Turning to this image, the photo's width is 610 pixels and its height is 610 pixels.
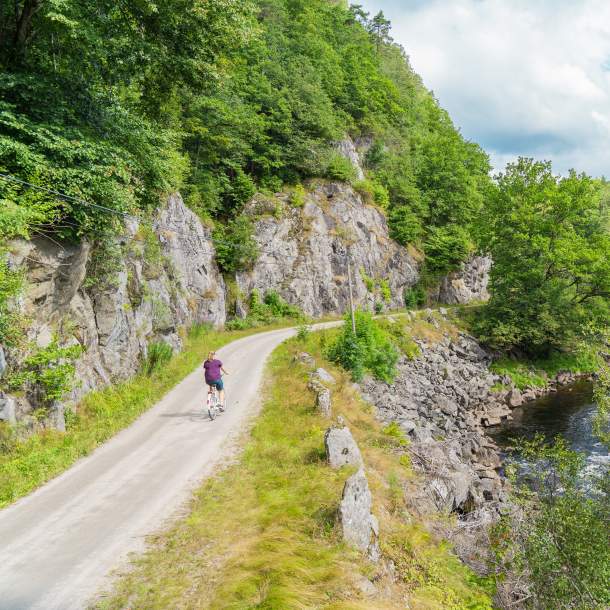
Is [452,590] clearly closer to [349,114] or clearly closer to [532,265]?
[532,265]

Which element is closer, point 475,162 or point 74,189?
point 74,189

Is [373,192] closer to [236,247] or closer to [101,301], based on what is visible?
[236,247]

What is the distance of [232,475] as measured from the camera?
827 centimetres

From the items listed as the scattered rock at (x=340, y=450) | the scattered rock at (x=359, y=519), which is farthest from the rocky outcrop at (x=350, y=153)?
the scattered rock at (x=359, y=519)

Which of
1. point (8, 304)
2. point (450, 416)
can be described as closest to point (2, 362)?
point (8, 304)

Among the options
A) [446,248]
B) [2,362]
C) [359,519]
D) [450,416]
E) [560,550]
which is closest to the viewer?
[359,519]

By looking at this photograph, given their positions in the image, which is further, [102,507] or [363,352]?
[363,352]

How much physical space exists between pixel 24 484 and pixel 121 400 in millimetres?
5222

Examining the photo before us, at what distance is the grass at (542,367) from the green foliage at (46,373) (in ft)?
91.9

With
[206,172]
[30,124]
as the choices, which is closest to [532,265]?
[206,172]

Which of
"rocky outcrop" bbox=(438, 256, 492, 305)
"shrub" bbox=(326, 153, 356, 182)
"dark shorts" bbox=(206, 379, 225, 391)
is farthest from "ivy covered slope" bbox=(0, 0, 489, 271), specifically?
"dark shorts" bbox=(206, 379, 225, 391)

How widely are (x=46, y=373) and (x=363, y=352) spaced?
13.6 m

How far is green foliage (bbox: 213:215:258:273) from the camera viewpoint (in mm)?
31859

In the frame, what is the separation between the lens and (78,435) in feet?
33.2
